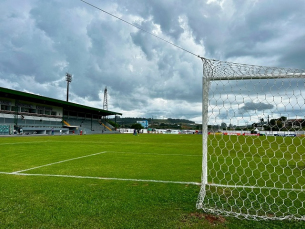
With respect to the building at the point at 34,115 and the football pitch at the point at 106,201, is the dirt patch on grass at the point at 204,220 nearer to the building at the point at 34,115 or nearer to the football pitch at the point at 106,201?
the football pitch at the point at 106,201

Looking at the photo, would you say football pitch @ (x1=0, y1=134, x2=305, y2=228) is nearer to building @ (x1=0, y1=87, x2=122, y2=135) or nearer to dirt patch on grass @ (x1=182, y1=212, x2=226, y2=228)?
dirt patch on grass @ (x1=182, y1=212, x2=226, y2=228)

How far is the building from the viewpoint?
40031 mm

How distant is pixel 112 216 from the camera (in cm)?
311

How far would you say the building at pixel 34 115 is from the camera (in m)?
40.0

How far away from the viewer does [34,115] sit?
4756 cm

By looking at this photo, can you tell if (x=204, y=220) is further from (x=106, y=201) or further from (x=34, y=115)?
(x=34, y=115)

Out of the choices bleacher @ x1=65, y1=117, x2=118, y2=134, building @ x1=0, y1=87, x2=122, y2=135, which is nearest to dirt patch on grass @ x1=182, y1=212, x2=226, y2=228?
building @ x1=0, y1=87, x2=122, y2=135

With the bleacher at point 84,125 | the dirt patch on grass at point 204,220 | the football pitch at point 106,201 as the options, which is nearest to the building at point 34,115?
the bleacher at point 84,125

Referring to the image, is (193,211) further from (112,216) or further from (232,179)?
(232,179)

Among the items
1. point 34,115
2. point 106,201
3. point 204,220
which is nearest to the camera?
→ point 204,220

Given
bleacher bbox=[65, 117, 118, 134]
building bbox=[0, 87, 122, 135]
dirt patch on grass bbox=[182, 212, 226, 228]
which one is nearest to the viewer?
dirt patch on grass bbox=[182, 212, 226, 228]

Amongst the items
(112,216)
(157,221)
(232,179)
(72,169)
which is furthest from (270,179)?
(72,169)

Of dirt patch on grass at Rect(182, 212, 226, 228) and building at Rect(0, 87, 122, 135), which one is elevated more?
building at Rect(0, 87, 122, 135)

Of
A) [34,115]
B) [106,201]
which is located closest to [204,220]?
[106,201]
